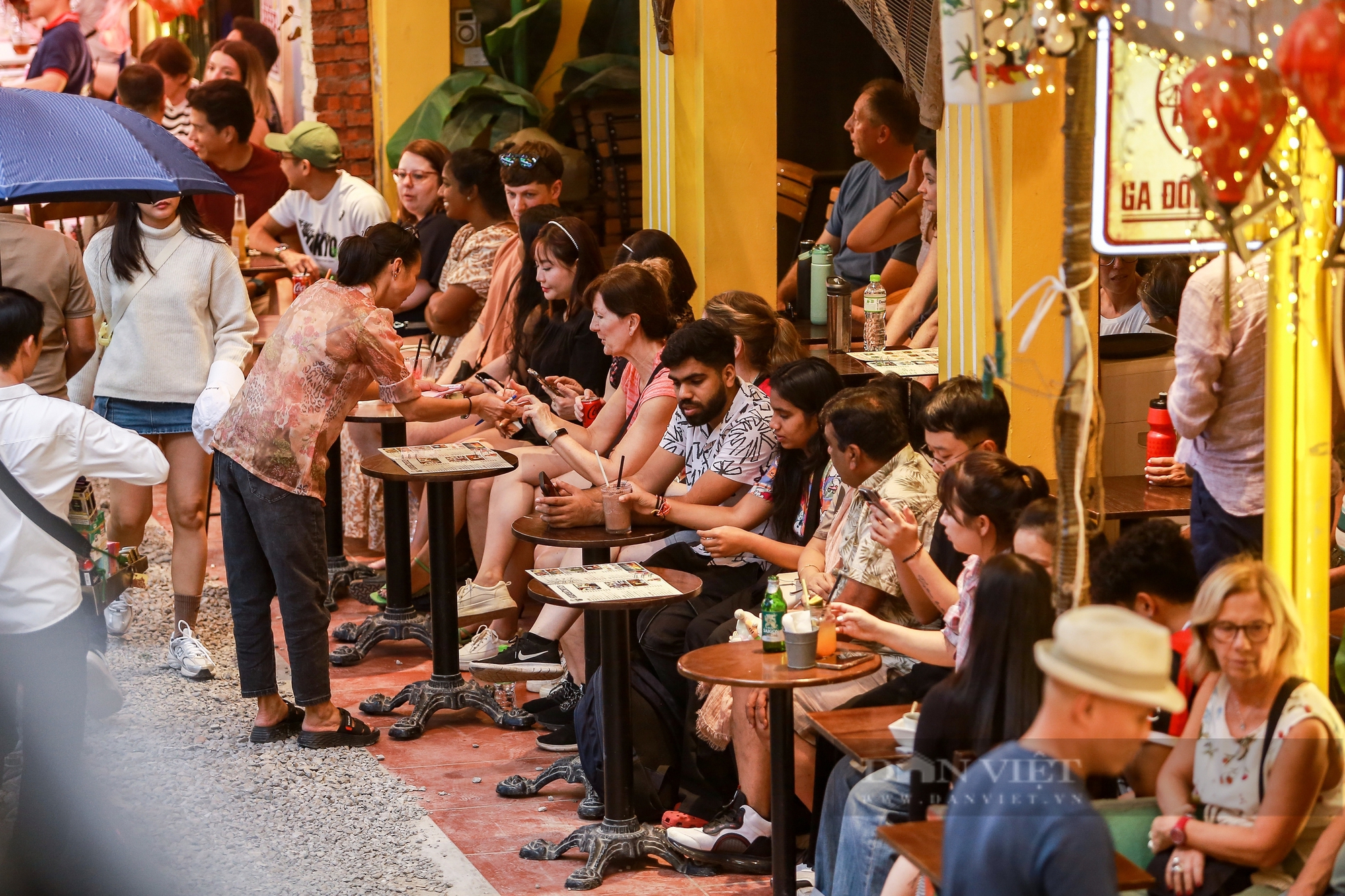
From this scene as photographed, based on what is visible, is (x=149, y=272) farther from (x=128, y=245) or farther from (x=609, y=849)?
(x=609, y=849)

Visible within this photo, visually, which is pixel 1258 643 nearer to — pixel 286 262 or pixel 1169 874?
pixel 1169 874

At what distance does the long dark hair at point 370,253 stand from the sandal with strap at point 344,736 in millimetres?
1460

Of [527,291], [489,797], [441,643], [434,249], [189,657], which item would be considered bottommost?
[489,797]

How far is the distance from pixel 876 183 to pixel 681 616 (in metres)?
2.79

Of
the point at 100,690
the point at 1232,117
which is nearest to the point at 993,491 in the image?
the point at 1232,117

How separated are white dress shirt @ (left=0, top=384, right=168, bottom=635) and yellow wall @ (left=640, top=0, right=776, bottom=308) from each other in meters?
3.22

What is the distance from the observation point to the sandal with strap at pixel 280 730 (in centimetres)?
538

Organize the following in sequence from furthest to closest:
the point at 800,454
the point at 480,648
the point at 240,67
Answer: the point at 240,67
the point at 480,648
the point at 800,454

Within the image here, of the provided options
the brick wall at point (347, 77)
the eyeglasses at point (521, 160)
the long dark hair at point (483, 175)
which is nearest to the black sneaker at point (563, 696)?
the eyeglasses at point (521, 160)

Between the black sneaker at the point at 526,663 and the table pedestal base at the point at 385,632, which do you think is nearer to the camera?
the black sneaker at the point at 526,663

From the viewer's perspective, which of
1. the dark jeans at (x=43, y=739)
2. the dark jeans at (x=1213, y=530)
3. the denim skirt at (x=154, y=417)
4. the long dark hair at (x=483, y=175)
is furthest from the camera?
the long dark hair at (x=483, y=175)

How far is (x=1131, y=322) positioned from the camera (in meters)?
6.02

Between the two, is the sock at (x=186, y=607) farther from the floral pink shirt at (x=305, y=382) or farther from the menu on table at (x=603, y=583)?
the menu on table at (x=603, y=583)

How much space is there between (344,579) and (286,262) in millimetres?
1799
